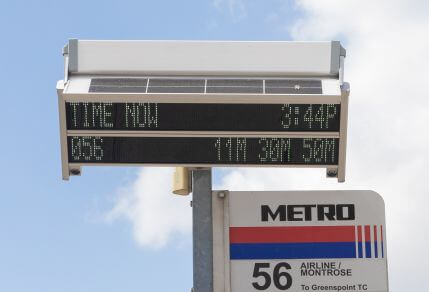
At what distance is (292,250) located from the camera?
1124cm

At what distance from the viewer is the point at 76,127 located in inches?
403

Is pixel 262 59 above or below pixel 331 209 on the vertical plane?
above

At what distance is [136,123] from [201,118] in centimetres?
69

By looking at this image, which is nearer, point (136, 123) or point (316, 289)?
point (136, 123)

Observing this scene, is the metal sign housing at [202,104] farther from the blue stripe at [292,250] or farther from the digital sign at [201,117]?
the blue stripe at [292,250]

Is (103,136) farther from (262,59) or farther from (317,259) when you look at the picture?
(317,259)

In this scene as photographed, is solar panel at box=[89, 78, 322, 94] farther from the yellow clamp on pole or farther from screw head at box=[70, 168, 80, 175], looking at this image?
the yellow clamp on pole

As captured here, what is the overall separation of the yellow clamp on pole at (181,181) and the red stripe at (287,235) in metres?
0.71

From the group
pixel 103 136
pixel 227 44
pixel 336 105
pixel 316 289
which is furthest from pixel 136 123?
pixel 316 289

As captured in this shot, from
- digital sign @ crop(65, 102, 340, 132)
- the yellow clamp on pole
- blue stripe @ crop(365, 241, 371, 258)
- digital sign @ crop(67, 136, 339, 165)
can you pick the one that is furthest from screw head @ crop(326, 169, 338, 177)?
the yellow clamp on pole

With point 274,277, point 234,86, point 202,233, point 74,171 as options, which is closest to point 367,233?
point 274,277

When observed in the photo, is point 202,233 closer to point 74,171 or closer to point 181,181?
point 181,181

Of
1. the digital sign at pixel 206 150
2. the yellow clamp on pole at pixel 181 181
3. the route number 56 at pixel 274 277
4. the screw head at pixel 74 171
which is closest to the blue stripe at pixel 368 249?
the route number 56 at pixel 274 277

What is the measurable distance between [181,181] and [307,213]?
1.54 metres
